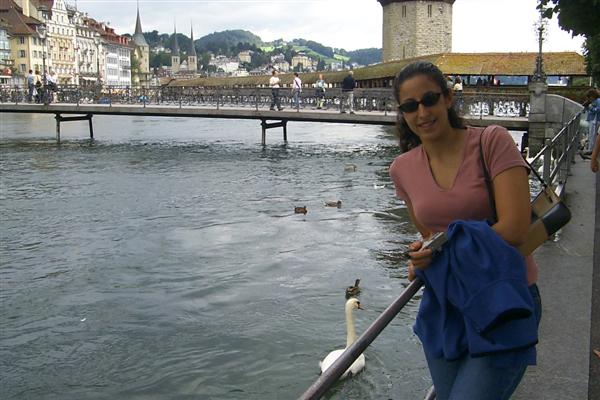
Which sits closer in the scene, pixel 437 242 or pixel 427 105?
pixel 437 242

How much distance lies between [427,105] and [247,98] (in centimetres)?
3291

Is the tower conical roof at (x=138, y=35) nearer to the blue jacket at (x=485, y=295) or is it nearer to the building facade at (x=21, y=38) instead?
the building facade at (x=21, y=38)

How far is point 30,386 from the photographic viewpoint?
701 cm

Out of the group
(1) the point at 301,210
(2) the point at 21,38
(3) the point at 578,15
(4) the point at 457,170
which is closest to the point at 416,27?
(2) the point at 21,38

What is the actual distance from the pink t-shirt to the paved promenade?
138 centimetres

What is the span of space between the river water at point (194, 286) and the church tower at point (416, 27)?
5340cm

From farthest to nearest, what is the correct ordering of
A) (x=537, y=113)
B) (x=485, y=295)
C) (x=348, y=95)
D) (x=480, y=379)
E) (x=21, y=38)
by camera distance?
(x=21, y=38) → (x=348, y=95) → (x=537, y=113) → (x=480, y=379) → (x=485, y=295)

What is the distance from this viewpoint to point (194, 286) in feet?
33.4

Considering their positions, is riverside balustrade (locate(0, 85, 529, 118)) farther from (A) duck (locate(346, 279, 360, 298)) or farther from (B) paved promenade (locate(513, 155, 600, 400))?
(B) paved promenade (locate(513, 155, 600, 400))

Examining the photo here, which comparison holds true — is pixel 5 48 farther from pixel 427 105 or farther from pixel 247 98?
pixel 427 105

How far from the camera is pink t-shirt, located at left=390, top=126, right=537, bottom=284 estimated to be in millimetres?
2232

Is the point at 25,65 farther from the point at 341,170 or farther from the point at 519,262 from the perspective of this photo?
the point at 519,262

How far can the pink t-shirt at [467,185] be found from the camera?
2.23m

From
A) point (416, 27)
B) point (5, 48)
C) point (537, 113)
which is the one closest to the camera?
point (537, 113)
